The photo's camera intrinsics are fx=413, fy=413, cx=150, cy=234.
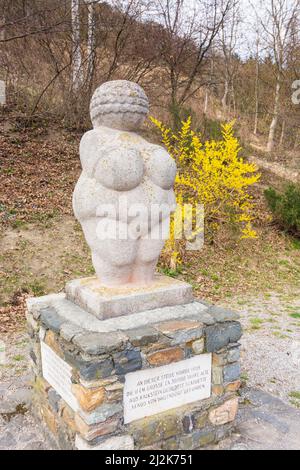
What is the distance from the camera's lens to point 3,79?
38.3ft

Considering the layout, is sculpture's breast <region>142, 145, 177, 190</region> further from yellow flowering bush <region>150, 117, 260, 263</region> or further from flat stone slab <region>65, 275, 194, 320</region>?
yellow flowering bush <region>150, 117, 260, 263</region>

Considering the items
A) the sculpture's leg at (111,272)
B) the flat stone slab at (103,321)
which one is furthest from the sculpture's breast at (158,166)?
the flat stone slab at (103,321)

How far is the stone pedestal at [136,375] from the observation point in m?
2.58

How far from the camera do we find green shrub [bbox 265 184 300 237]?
989cm

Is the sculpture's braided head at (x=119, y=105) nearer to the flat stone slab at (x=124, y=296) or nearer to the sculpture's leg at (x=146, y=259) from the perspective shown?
the sculpture's leg at (x=146, y=259)

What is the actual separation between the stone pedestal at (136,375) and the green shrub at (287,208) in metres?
7.36

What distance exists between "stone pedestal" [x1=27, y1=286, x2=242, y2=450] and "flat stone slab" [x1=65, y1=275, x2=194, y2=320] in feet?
0.15

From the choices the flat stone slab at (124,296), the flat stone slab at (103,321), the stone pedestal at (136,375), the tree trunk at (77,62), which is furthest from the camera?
the tree trunk at (77,62)

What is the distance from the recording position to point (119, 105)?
288 centimetres

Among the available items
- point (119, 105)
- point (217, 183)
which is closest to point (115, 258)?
point (119, 105)

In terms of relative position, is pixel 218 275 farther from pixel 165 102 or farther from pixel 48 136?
pixel 165 102

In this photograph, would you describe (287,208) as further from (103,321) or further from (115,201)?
(103,321)

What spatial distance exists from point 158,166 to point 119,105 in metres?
0.51

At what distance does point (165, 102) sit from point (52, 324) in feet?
38.3
